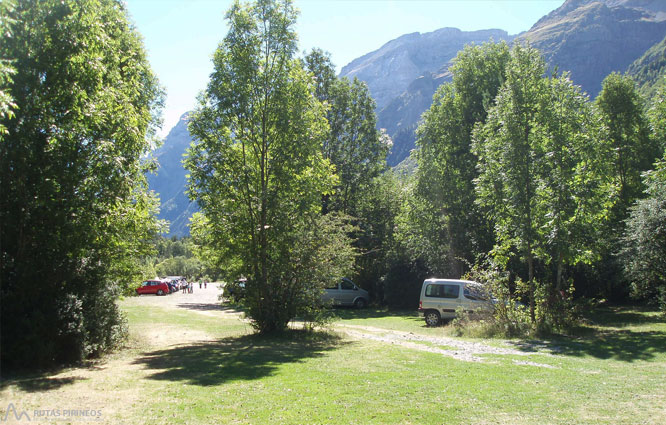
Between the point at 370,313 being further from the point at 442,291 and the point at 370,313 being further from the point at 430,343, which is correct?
the point at 430,343

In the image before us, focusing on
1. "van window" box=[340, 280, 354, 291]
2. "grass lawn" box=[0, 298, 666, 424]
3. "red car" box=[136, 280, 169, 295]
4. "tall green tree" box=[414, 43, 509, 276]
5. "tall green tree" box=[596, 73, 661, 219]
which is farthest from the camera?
"red car" box=[136, 280, 169, 295]

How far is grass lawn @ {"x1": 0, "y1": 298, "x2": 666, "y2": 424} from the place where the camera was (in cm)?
679

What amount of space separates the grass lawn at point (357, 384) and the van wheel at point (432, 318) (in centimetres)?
619

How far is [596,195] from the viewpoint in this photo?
55.6ft

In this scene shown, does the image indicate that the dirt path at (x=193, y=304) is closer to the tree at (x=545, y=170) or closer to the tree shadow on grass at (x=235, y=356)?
the tree shadow on grass at (x=235, y=356)

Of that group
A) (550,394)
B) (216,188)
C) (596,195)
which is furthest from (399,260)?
(550,394)

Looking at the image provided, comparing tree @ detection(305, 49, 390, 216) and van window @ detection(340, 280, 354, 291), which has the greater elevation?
tree @ detection(305, 49, 390, 216)

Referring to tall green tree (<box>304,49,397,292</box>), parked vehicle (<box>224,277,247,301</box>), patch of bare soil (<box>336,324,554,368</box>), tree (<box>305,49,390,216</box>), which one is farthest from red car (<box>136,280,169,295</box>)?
parked vehicle (<box>224,277,247,301</box>)

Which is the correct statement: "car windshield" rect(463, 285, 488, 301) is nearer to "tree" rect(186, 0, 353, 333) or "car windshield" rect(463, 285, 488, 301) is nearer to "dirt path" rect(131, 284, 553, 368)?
"dirt path" rect(131, 284, 553, 368)

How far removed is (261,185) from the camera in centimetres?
1658

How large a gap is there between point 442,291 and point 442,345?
272 inches

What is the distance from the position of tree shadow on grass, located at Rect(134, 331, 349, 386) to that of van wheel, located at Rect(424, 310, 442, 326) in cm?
613

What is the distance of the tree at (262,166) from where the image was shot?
52.3 feet

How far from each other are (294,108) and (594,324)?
15.3m
